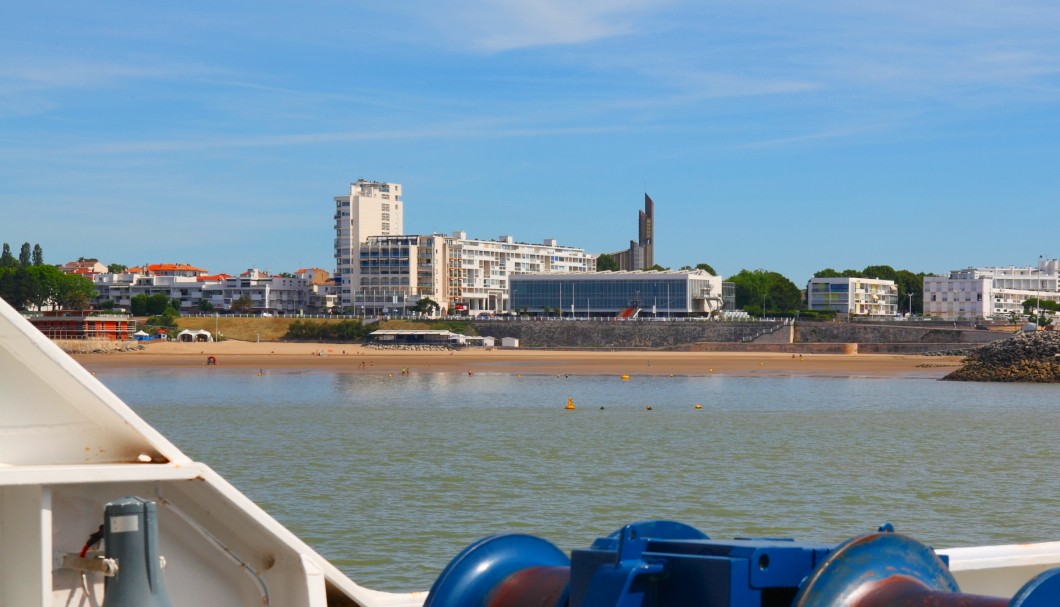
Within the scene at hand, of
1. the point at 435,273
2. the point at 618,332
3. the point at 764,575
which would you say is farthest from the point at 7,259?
the point at 764,575

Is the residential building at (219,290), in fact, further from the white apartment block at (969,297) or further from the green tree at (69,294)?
the white apartment block at (969,297)

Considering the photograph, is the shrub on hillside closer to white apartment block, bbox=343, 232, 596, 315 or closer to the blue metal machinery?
white apartment block, bbox=343, 232, 596, 315

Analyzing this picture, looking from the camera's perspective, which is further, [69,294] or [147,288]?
[147,288]

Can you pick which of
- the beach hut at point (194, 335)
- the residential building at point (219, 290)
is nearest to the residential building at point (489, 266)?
the residential building at point (219, 290)

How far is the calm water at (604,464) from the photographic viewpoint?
679 inches

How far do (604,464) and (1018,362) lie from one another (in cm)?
4915

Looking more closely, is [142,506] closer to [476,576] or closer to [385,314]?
[476,576]

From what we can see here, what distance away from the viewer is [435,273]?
17000 centimetres

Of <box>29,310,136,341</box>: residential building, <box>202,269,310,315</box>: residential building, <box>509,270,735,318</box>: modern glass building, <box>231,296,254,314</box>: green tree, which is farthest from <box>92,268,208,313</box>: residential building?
<box>29,310,136,341</box>: residential building

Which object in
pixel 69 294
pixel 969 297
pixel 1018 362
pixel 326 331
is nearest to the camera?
pixel 1018 362

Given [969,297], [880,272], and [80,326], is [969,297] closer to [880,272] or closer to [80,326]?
[880,272]

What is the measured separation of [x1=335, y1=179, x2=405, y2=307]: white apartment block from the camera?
174625mm

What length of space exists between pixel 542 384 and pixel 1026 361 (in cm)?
2684

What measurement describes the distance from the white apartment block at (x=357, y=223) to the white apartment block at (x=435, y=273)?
1775 mm
